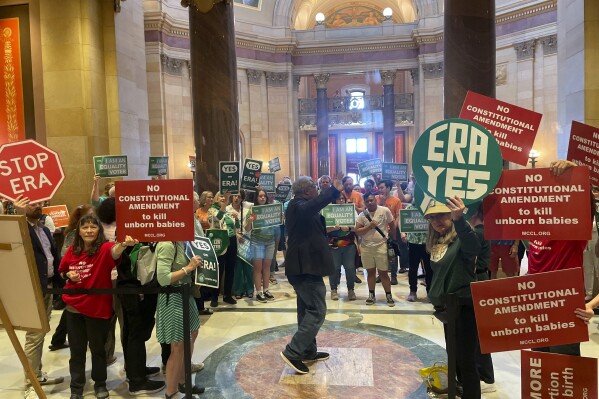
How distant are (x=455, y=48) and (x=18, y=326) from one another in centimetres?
678

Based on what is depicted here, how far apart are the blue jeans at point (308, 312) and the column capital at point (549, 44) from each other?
1779 cm

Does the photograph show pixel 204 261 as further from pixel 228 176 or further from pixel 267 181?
pixel 267 181

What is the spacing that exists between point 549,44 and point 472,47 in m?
13.8

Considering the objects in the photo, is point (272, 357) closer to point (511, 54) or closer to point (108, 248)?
point (108, 248)

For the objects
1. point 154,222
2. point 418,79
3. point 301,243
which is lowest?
point 301,243

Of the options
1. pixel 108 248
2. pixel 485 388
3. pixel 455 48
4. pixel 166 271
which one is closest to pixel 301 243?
pixel 166 271

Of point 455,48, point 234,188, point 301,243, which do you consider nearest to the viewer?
point 301,243

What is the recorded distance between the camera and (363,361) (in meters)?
5.14

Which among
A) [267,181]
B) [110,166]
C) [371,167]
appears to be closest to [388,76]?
[371,167]

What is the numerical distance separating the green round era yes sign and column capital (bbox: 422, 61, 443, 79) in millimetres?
21739

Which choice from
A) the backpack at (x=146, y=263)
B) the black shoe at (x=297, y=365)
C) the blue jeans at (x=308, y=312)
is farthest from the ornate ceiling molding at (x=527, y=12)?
the backpack at (x=146, y=263)

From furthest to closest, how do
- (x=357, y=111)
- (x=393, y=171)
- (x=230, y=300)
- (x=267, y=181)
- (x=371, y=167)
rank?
(x=357, y=111) → (x=371, y=167) → (x=267, y=181) → (x=393, y=171) → (x=230, y=300)

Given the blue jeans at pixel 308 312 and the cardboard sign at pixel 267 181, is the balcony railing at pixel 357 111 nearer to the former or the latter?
the cardboard sign at pixel 267 181

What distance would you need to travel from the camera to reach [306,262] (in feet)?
15.5
